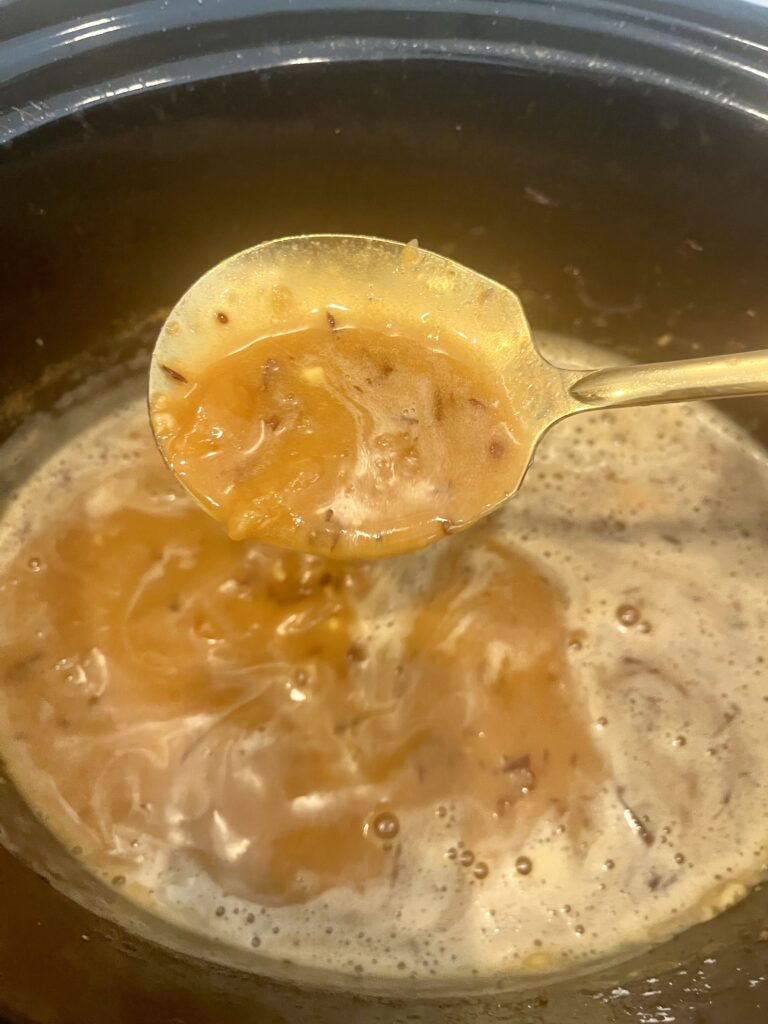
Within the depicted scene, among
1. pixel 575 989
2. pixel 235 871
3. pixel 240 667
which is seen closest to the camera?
pixel 575 989

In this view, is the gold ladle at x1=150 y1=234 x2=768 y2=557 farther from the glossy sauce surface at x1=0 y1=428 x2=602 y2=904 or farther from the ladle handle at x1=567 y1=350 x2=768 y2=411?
the glossy sauce surface at x1=0 y1=428 x2=602 y2=904

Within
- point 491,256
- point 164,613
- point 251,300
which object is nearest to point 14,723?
point 164,613

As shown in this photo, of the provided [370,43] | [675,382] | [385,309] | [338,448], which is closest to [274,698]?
[338,448]

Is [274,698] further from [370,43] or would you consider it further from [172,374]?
[370,43]

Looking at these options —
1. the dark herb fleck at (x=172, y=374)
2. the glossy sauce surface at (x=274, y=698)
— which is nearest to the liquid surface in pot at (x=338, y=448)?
the dark herb fleck at (x=172, y=374)

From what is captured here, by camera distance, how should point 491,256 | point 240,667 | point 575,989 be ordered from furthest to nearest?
point 491,256
point 240,667
point 575,989

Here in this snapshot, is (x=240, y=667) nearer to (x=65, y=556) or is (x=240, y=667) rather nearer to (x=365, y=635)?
(x=365, y=635)

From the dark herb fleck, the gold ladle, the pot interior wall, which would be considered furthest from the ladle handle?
the dark herb fleck
